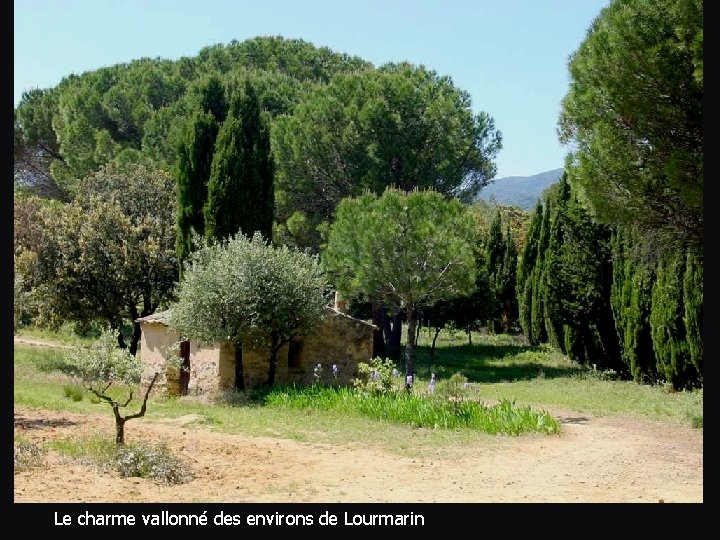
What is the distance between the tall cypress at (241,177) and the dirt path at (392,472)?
463 inches

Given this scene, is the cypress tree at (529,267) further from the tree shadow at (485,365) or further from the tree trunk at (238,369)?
the tree trunk at (238,369)

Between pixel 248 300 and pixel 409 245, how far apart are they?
13.5ft

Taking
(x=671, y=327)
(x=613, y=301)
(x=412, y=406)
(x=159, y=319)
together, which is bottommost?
(x=412, y=406)

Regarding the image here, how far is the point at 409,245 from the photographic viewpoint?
18.9 metres

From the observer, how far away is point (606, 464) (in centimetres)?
1097

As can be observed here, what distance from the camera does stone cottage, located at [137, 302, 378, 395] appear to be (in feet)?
65.7

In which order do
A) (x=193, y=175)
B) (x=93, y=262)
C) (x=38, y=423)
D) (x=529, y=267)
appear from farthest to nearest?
(x=529, y=267) → (x=193, y=175) → (x=93, y=262) → (x=38, y=423)

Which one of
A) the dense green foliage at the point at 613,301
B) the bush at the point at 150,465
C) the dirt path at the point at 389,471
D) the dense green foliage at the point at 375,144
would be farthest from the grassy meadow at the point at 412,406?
the dense green foliage at the point at 375,144

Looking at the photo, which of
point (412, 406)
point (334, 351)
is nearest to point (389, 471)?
point (412, 406)

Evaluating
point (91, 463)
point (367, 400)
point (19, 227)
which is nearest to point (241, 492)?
point (91, 463)

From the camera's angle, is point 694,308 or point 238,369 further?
point 238,369

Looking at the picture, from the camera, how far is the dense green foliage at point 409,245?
18812 millimetres

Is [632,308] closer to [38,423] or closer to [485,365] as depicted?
[485,365]

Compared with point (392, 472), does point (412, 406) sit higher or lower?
higher
